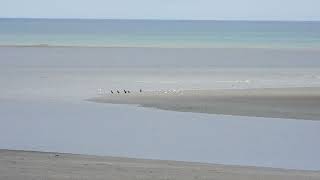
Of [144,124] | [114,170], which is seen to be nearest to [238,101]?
[144,124]

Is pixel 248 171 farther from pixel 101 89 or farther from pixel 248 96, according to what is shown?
pixel 101 89

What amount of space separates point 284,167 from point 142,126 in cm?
466

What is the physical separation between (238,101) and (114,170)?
10.2 metres

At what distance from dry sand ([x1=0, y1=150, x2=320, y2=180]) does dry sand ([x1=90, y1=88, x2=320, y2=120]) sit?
672 cm

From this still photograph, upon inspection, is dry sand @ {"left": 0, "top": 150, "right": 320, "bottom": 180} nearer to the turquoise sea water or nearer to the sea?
the sea

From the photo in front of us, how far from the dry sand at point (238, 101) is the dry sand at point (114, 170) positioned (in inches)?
264

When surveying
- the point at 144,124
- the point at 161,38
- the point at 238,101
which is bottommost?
the point at 161,38

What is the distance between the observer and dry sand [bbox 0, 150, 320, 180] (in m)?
7.88

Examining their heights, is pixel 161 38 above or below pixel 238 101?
below

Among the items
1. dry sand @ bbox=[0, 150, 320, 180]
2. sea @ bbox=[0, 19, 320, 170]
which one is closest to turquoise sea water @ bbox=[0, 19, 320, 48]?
sea @ bbox=[0, 19, 320, 170]

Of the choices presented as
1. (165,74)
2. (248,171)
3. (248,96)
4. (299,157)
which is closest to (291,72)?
(165,74)

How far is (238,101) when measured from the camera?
18266 mm

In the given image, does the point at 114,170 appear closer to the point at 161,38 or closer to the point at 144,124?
the point at 144,124

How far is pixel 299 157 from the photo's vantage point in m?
10.5
